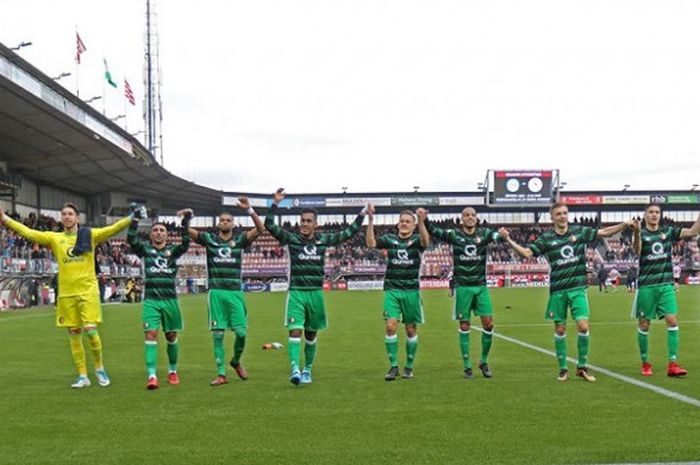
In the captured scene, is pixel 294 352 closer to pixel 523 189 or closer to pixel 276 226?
pixel 276 226

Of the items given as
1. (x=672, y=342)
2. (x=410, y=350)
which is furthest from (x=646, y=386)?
(x=410, y=350)

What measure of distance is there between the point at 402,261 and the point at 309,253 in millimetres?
1252

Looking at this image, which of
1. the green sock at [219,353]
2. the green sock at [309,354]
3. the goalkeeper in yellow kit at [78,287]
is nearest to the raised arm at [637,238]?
the green sock at [309,354]

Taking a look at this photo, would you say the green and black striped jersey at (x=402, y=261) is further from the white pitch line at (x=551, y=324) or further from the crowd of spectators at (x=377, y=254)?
the crowd of spectators at (x=377, y=254)

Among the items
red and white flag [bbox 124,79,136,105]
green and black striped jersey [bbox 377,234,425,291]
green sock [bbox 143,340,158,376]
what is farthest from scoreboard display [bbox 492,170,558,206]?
green sock [bbox 143,340,158,376]

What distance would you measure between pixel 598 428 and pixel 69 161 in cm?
4415

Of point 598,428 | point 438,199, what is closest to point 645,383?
point 598,428

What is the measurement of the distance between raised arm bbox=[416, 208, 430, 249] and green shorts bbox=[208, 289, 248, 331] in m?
2.57

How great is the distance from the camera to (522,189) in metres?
62.9

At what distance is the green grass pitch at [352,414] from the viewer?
6125 mm

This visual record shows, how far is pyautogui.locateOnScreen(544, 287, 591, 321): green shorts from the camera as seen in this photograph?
399 inches

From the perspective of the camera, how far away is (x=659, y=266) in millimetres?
10523

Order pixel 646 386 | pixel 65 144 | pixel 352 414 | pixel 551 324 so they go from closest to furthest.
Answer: pixel 352 414
pixel 646 386
pixel 551 324
pixel 65 144

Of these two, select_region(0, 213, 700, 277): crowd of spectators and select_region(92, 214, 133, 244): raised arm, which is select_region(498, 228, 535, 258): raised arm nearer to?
select_region(92, 214, 133, 244): raised arm
